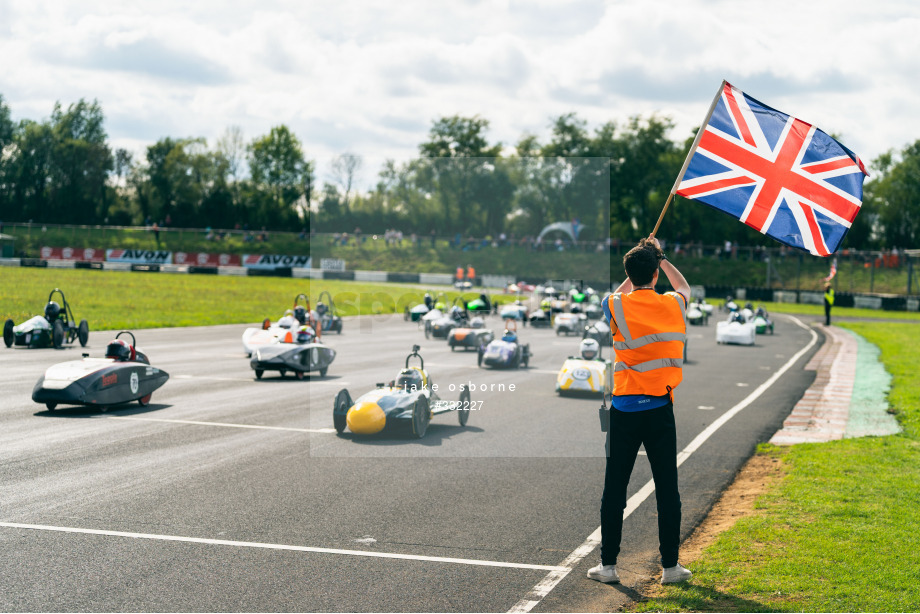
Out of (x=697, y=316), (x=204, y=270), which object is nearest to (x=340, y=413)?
(x=697, y=316)

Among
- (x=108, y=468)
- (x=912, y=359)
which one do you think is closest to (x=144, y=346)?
(x=108, y=468)

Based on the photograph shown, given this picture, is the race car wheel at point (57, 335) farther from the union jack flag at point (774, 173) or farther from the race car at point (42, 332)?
the union jack flag at point (774, 173)

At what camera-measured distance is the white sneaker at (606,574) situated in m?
6.22

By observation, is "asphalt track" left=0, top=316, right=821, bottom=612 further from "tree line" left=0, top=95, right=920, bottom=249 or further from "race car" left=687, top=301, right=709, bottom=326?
"tree line" left=0, top=95, right=920, bottom=249

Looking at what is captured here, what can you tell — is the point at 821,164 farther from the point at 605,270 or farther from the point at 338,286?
the point at 605,270

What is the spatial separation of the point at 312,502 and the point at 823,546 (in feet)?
14.6

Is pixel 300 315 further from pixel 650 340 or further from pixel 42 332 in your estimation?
pixel 650 340

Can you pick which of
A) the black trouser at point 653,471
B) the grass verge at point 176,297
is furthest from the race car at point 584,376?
the grass verge at point 176,297

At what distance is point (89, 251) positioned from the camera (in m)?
73.6

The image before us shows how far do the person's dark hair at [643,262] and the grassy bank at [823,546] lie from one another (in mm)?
2165

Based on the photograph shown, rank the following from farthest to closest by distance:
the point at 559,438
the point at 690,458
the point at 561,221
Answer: the point at 561,221, the point at 559,438, the point at 690,458

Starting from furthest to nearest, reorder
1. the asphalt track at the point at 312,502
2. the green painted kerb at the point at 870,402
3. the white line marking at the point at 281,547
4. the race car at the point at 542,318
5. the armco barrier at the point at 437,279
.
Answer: the armco barrier at the point at 437,279, the race car at the point at 542,318, the green painted kerb at the point at 870,402, the white line marking at the point at 281,547, the asphalt track at the point at 312,502

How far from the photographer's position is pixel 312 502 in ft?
27.2

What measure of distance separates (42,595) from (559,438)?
24.4 feet
